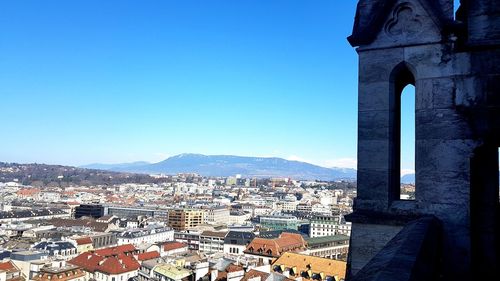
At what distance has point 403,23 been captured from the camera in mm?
7586

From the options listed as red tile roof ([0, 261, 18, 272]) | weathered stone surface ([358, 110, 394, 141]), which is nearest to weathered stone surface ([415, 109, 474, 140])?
weathered stone surface ([358, 110, 394, 141])

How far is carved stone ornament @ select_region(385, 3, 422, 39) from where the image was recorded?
7436mm

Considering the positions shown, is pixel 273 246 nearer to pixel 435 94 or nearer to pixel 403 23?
pixel 403 23

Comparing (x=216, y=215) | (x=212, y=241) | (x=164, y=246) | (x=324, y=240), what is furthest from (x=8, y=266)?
(x=216, y=215)

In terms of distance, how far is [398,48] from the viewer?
754 centimetres

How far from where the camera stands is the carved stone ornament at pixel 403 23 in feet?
24.4

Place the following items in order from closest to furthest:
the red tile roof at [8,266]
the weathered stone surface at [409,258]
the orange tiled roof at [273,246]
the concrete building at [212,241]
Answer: the weathered stone surface at [409,258], the red tile roof at [8,266], the orange tiled roof at [273,246], the concrete building at [212,241]

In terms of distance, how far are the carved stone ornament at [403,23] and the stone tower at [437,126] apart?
0.01 meters

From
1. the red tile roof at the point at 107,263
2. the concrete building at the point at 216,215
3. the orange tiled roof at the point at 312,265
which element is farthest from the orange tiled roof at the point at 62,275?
the concrete building at the point at 216,215

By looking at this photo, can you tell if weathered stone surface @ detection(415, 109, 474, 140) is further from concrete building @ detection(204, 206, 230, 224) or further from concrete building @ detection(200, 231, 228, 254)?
concrete building @ detection(204, 206, 230, 224)

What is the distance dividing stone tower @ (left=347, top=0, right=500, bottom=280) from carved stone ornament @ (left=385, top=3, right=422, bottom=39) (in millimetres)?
14

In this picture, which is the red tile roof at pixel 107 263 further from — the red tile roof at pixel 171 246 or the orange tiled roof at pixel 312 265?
the orange tiled roof at pixel 312 265

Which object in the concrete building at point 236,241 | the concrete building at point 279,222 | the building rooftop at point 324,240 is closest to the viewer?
the concrete building at point 236,241

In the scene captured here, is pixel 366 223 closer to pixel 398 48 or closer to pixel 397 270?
pixel 398 48
